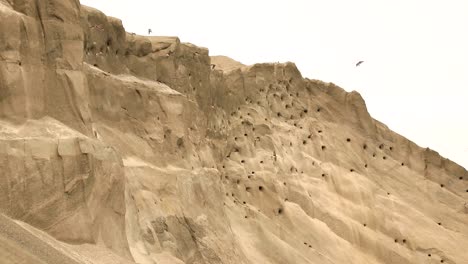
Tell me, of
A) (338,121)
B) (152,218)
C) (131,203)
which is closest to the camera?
(131,203)

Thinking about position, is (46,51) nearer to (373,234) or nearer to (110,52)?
(110,52)

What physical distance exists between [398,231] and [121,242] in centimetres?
1560

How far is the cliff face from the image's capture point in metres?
14.4

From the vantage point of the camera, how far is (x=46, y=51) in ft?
50.8

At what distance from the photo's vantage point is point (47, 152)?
14.2 m

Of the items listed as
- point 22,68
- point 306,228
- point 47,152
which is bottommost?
point 306,228

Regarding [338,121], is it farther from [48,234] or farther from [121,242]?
[48,234]

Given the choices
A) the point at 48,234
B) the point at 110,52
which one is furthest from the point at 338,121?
the point at 48,234

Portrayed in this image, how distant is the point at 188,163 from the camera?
22359mm

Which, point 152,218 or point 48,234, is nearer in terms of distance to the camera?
point 48,234

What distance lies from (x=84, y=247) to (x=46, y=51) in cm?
380

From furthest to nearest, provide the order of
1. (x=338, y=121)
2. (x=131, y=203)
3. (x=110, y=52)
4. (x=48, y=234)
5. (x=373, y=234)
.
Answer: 1. (x=338, y=121)
2. (x=373, y=234)
3. (x=110, y=52)
4. (x=131, y=203)
5. (x=48, y=234)

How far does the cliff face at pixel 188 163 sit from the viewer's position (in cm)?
1436

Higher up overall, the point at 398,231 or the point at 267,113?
the point at 267,113
